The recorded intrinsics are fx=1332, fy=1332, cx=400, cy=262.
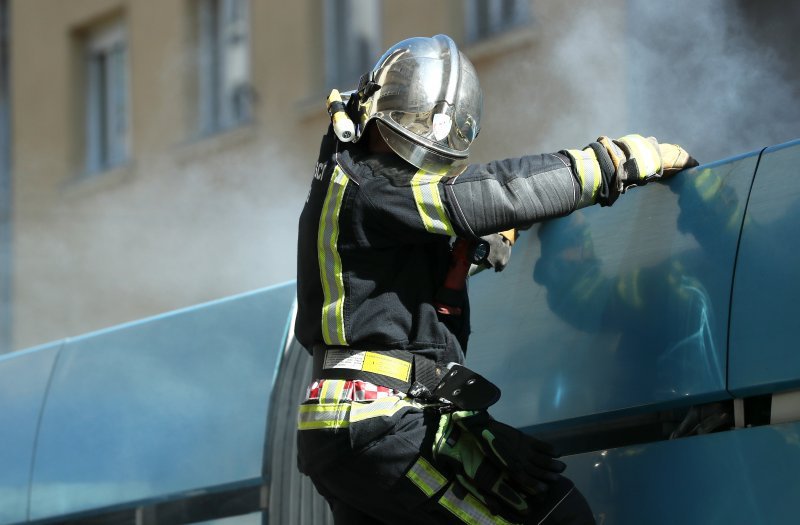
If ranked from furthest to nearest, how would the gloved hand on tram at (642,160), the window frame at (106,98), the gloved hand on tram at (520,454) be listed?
1. the window frame at (106,98)
2. the gloved hand on tram at (642,160)
3. the gloved hand on tram at (520,454)

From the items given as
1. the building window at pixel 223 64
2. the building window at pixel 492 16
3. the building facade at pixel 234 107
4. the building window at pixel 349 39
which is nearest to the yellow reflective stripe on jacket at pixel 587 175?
the building facade at pixel 234 107

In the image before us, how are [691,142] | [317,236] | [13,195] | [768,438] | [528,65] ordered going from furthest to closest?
[13,195] → [528,65] → [691,142] → [317,236] → [768,438]

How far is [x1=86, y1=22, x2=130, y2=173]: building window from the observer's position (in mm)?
11727

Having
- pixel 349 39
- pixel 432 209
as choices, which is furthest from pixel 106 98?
pixel 432 209

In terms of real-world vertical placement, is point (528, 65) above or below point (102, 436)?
above

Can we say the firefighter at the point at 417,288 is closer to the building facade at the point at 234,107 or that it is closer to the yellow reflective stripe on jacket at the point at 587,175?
the yellow reflective stripe on jacket at the point at 587,175

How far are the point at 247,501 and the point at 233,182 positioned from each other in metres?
6.87

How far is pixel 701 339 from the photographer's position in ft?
7.19

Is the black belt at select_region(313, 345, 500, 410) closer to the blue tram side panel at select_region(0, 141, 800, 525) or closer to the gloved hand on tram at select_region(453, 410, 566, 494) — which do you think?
the gloved hand on tram at select_region(453, 410, 566, 494)

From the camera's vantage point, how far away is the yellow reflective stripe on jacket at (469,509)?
223cm

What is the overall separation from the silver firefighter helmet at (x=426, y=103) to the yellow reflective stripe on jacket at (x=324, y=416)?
1.49 ft

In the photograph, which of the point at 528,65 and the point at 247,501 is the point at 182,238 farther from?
the point at 247,501

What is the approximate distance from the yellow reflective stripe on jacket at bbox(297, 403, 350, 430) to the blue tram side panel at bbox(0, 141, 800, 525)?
0.35 m

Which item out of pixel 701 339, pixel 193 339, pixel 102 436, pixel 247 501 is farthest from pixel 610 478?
pixel 102 436
